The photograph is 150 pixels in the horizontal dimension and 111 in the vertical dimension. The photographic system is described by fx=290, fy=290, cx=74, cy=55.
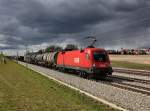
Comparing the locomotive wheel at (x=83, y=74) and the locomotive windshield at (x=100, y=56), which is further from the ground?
the locomotive windshield at (x=100, y=56)

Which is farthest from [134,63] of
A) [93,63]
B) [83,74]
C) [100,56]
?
[93,63]

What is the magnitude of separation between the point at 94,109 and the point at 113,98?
3885 mm

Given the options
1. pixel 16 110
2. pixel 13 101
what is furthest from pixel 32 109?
pixel 13 101

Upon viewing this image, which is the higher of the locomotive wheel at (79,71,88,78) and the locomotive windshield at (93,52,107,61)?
the locomotive windshield at (93,52,107,61)

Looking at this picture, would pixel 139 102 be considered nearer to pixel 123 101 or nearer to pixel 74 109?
pixel 123 101

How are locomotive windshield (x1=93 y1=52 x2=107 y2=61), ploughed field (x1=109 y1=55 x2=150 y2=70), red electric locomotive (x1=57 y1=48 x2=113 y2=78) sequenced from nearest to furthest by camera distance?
red electric locomotive (x1=57 y1=48 x2=113 y2=78), locomotive windshield (x1=93 y1=52 x2=107 y2=61), ploughed field (x1=109 y1=55 x2=150 y2=70)

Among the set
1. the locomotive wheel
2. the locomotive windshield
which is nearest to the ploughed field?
the locomotive wheel

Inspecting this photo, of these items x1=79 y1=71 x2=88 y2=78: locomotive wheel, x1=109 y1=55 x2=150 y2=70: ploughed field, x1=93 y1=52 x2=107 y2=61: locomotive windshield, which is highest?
x1=93 y1=52 x2=107 y2=61: locomotive windshield

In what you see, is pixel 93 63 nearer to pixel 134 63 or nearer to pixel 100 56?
pixel 100 56

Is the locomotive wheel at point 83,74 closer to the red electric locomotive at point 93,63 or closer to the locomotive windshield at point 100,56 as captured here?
the red electric locomotive at point 93,63

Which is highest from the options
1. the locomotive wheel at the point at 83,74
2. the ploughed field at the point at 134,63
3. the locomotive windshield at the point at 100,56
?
the locomotive windshield at the point at 100,56

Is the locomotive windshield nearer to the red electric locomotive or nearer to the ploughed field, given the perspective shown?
the red electric locomotive

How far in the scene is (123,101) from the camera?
595 inches

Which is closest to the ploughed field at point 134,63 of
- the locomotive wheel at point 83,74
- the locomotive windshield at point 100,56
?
the locomotive wheel at point 83,74
